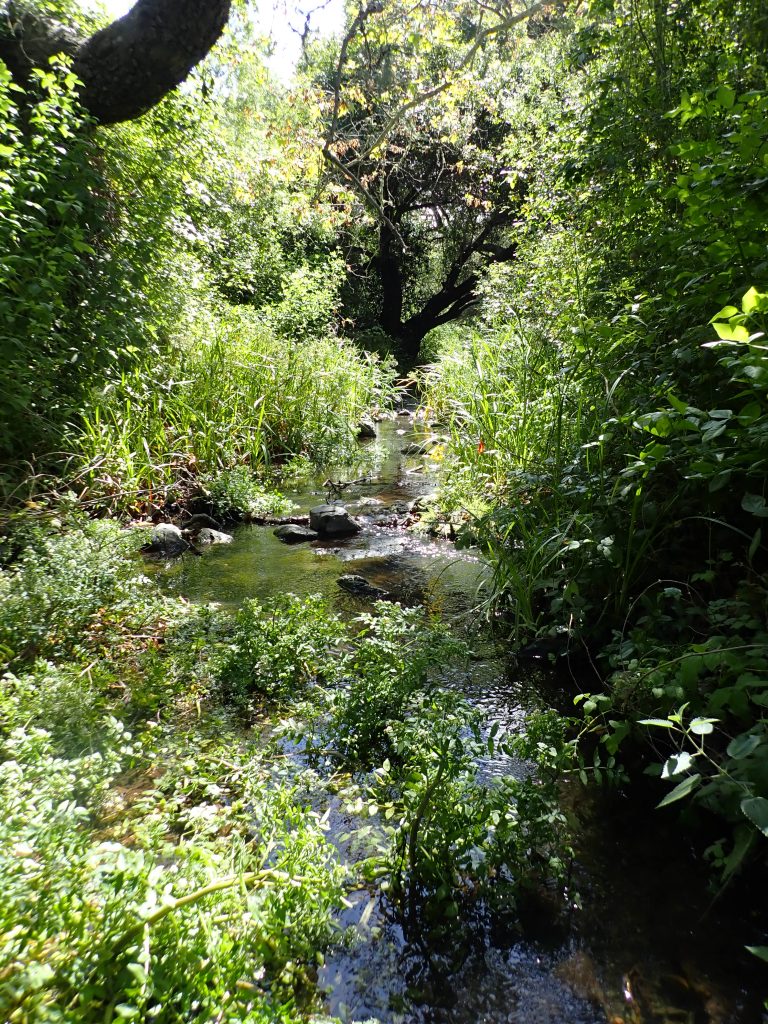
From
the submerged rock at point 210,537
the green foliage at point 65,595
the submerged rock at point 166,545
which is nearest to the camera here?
the green foliage at point 65,595

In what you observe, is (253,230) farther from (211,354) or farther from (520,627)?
(520,627)

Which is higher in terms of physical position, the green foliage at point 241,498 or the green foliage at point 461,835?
the green foliage at point 241,498

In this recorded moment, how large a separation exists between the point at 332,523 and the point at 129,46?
4.26 meters

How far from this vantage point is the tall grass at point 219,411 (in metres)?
5.08

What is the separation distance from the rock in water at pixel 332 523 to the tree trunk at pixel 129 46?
3.85 metres

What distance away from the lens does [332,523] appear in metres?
5.72

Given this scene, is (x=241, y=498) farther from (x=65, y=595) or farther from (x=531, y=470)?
(x=531, y=470)

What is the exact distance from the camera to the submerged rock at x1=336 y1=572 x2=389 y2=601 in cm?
431

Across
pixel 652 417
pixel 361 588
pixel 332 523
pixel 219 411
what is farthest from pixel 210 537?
pixel 652 417

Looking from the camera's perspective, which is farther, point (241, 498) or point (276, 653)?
point (241, 498)

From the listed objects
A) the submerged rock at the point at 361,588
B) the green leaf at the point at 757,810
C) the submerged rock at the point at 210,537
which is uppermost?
the green leaf at the point at 757,810

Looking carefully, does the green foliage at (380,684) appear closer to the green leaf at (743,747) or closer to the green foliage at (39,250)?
the green leaf at (743,747)

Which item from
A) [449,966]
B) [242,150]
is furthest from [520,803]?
[242,150]

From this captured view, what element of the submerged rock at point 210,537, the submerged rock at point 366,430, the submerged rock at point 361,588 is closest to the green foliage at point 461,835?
the submerged rock at point 361,588
